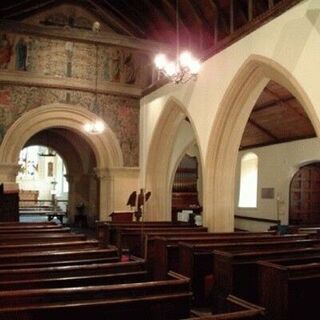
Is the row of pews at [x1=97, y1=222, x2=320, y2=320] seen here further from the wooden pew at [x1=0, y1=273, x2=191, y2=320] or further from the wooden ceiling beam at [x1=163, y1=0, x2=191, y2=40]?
the wooden ceiling beam at [x1=163, y1=0, x2=191, y2=40]

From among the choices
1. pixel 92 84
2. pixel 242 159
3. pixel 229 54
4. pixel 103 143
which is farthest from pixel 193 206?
pixel 229 54

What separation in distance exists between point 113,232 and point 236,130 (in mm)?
3065

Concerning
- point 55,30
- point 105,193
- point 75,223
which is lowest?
point 75,223

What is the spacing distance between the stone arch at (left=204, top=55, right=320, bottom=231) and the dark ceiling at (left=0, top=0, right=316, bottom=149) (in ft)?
2.86

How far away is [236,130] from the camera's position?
8.37m

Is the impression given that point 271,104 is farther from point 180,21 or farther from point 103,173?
point 103,173

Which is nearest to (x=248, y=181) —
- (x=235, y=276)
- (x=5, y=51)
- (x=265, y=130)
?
(x=265, y=130)

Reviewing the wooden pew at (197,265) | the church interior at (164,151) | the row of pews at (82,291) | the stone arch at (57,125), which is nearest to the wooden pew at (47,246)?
the church interior at (164,151)

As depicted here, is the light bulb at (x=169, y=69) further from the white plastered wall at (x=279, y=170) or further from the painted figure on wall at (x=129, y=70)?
the white plastered wall at (x=279, y=170)

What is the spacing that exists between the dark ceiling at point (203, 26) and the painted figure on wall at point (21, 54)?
2.78 ft

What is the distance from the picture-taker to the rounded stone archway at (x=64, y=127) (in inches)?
410

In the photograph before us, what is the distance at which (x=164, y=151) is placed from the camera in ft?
37.5

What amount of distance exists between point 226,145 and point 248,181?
6.43 m

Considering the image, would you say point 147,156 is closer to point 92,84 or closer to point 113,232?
point 92,84
